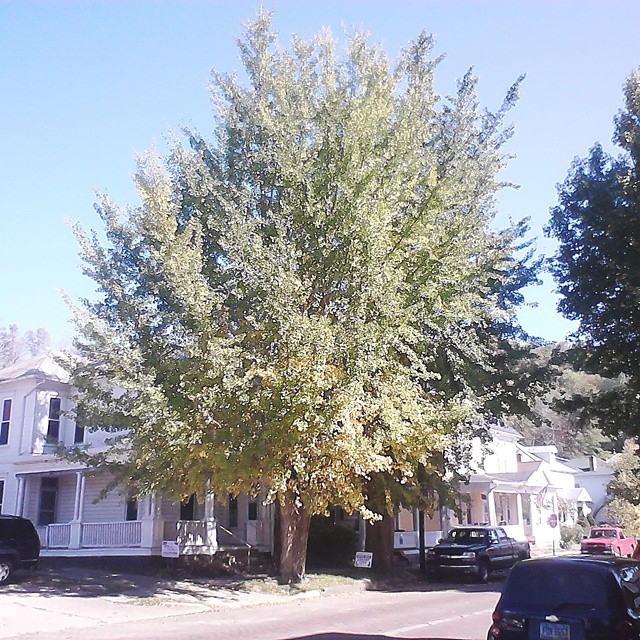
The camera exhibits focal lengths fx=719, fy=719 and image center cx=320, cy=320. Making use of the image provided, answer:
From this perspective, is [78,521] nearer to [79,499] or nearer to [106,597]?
[79,499]

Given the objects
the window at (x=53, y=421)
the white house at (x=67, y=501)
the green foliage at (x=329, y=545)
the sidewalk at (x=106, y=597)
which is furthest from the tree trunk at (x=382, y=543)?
the window at (x=53, y=421)

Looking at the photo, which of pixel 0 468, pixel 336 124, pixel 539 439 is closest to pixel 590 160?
pixel 336 124

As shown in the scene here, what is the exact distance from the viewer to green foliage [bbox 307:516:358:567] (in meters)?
29.3

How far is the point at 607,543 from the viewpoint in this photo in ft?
115

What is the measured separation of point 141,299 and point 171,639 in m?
9.20

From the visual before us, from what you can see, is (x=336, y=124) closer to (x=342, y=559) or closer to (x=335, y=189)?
(x=335, y=189)

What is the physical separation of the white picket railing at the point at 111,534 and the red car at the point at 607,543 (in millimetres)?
21923

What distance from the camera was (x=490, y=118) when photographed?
965 inches

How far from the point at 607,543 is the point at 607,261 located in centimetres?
1802

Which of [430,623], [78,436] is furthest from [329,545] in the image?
[430,623]

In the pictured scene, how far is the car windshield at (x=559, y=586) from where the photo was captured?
812 centimetres

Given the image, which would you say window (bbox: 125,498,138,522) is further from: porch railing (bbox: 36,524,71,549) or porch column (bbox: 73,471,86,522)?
porch railing (bbox: 36,524,71,549)

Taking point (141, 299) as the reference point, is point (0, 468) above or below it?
below

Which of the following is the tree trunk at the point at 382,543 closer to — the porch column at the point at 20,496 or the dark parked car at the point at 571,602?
the porch column at the point at 20,496
